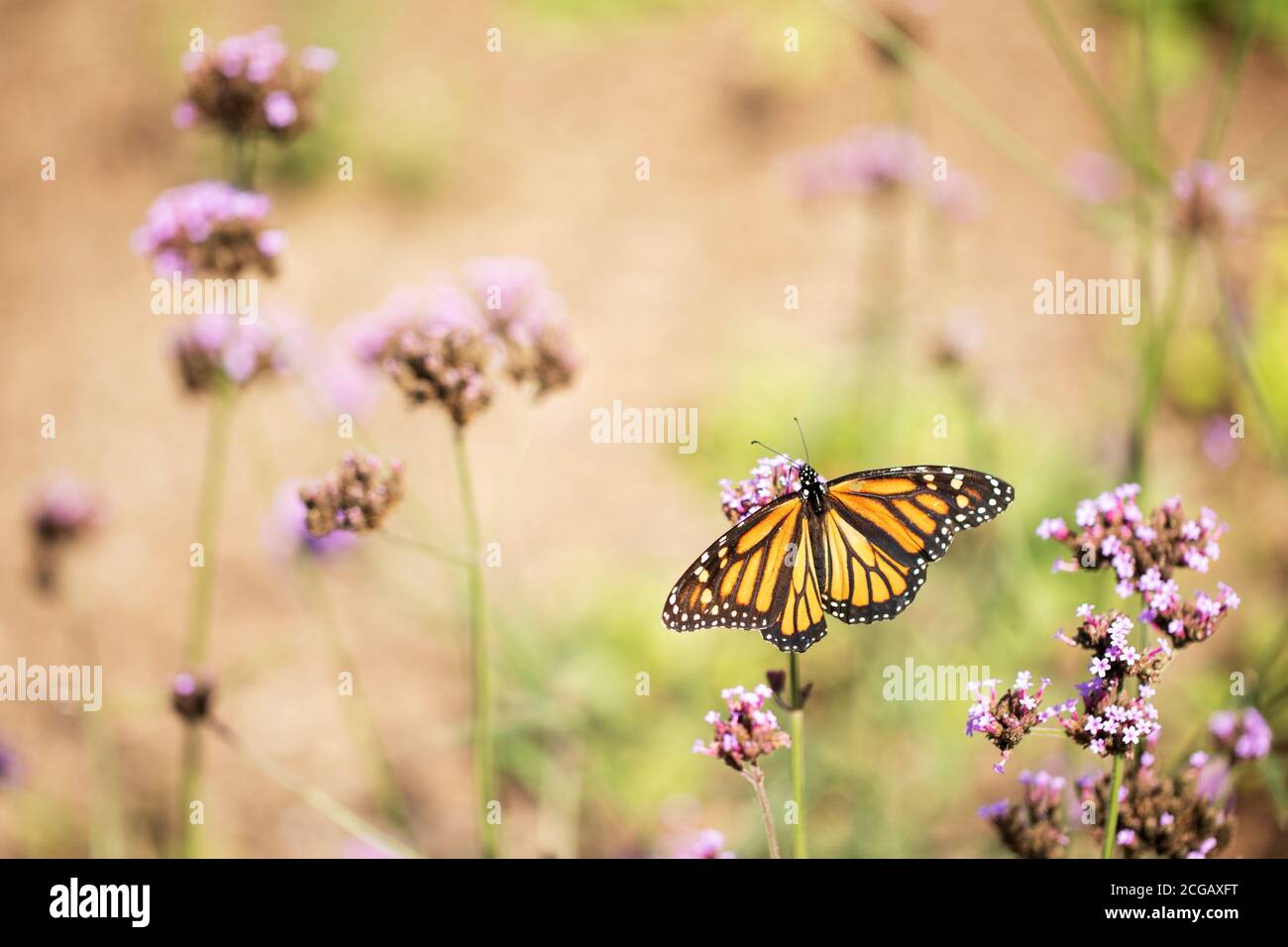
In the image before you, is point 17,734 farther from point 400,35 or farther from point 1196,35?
point 1196,35

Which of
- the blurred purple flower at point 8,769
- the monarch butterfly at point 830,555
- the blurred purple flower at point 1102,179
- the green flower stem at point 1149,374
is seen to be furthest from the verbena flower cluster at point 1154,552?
the blurred purple flower at point 1102,179

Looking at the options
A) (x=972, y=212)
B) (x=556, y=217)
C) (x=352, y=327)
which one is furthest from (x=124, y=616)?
(x=972, y=212)

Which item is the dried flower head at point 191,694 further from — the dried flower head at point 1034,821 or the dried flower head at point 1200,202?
the dried flower head at point 1200,202

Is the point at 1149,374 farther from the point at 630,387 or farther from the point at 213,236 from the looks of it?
the point at 630,387

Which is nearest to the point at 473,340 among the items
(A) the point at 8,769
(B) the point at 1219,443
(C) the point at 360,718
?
(A) the point at 8,769

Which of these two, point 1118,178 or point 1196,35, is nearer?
point 1118,178
